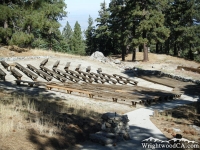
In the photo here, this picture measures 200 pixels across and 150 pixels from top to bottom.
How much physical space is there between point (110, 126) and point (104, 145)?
78 cm

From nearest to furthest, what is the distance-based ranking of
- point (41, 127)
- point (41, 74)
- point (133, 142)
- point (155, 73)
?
point (41, 127) < point (133, 142) < point (41, 74) < point (155, 73)

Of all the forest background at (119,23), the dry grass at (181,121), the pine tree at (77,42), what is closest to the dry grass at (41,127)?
the dry grass at (181,121)

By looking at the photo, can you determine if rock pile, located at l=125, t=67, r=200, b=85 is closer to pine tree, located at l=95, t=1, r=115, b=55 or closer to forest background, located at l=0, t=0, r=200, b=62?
forest background, located at l=0, t=0, r=200, b=62

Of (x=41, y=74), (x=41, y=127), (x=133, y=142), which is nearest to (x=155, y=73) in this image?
(x=41, y=74)

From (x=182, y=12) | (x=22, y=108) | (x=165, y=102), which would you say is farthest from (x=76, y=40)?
(x=22, y=108)

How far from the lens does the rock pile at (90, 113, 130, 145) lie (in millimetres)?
8148

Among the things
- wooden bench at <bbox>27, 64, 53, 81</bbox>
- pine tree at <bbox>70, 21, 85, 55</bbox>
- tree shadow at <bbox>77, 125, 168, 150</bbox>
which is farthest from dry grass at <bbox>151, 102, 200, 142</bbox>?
pine tree at <bbox>70, 21, 85, 55</bbox>

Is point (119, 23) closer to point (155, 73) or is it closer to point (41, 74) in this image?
point (155, 73)

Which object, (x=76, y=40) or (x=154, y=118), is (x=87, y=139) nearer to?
(x=154, y=118)

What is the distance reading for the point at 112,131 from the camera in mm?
8414

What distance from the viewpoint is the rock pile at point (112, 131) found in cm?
815

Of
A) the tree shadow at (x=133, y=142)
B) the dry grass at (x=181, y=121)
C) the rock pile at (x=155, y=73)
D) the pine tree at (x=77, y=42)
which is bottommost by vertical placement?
the dry grass at (x=181, y=121)

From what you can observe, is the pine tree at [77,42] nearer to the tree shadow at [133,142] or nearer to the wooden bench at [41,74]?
the wooden bench at [41,74]

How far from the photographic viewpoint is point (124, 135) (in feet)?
27.9
